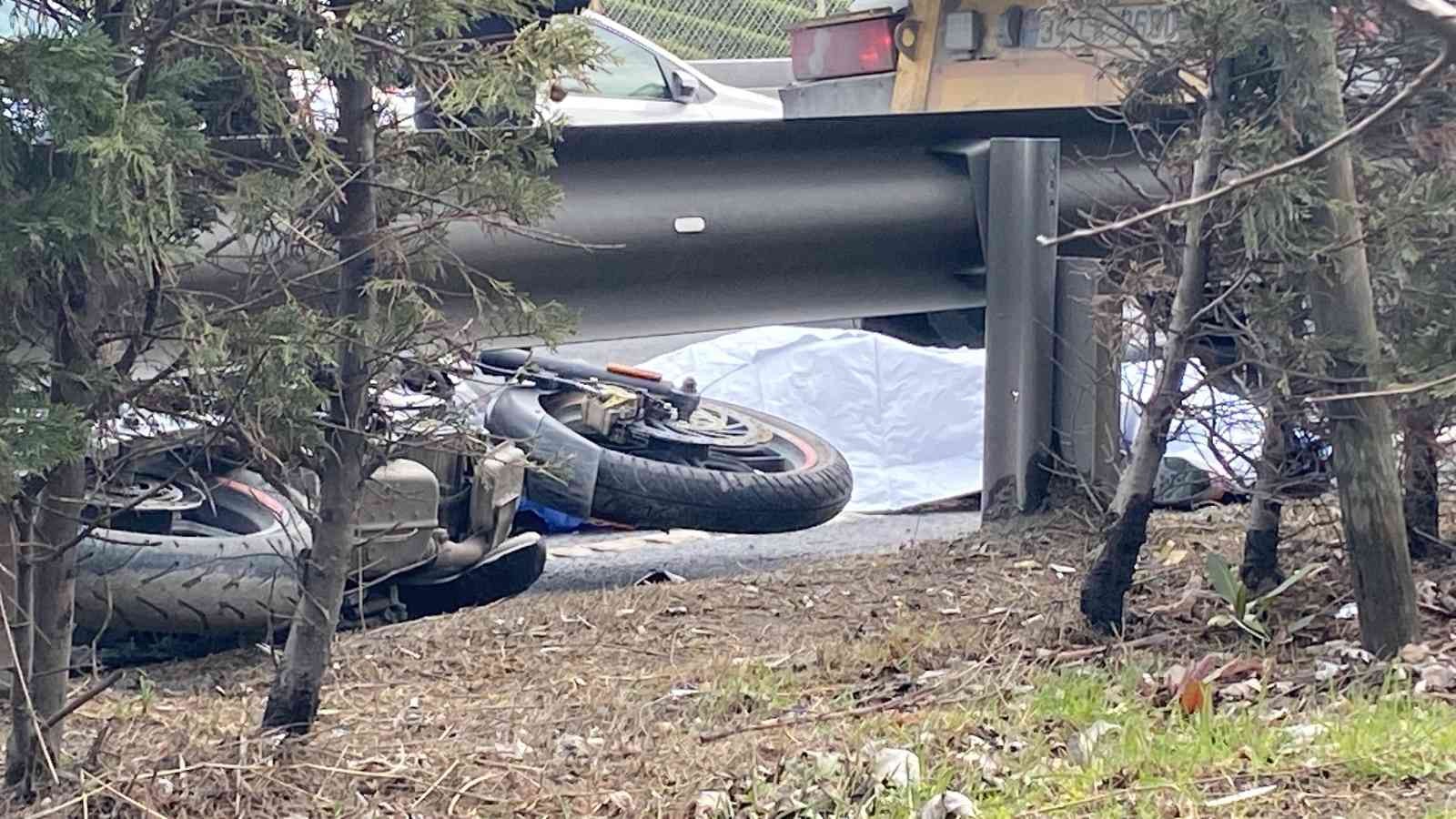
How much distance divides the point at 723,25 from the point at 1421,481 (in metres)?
16.0

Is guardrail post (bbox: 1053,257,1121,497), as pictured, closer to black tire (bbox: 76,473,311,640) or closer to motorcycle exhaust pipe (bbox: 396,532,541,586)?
motorcycle exhaust pipe (bbox: 396,532,541,586)

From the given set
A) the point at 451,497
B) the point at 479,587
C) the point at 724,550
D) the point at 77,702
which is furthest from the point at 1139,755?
the point at 724,550

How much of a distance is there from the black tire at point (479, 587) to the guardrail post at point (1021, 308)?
1.57m

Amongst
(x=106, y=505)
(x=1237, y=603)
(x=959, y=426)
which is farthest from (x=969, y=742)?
(x=959, y=426)

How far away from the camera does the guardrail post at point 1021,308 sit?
19.7 ft

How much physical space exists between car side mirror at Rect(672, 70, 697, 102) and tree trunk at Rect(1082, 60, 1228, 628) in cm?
899

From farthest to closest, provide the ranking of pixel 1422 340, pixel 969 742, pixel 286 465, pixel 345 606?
1. pixel 345 606
2. pixel 1422 340
3. pixel 969 742
4. pixel 286 465

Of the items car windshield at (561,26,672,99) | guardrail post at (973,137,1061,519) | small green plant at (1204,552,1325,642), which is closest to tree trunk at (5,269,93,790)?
small green plant at (1204,552,1325,642)

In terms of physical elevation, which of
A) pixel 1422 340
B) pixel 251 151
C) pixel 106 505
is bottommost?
pixel 106 505

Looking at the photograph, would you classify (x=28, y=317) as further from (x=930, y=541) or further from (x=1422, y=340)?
(x=930, y=541)

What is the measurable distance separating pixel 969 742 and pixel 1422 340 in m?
1.42

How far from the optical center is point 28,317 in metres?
2.87

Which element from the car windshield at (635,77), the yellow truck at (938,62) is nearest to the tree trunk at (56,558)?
the yellow truck at (938,62)

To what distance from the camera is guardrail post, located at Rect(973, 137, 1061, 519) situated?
6020 mm
